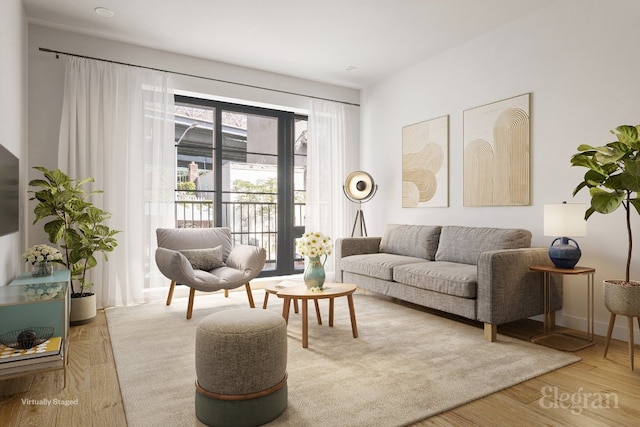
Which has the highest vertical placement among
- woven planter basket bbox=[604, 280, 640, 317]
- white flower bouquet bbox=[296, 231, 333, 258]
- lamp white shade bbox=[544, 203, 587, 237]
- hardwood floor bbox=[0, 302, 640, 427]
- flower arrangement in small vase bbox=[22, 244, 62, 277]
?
lamp white shade bbox=[544, 203, 587, 237]

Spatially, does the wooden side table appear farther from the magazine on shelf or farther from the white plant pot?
the white plant pot

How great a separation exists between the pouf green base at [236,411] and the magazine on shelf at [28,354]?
2.87ft

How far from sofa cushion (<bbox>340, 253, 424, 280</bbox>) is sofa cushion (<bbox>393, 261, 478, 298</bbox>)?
0.40 feet

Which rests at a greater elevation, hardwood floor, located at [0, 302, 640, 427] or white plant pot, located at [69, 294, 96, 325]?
white plant pot, located at [69, 294, 96, 325]

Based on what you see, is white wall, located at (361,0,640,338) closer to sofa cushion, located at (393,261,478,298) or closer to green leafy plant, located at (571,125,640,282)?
green leafy plant, located at (571,125,640,282)

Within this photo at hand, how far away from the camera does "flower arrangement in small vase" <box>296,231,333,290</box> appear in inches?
122

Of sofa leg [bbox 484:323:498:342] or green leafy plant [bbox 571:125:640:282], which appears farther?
sofa leg [bbox 484:323:498:342]

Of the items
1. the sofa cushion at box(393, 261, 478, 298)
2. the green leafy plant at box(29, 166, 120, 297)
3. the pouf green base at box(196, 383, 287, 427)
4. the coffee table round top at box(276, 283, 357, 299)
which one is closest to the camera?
the pouf green base at box(196, 383, 287, 427)

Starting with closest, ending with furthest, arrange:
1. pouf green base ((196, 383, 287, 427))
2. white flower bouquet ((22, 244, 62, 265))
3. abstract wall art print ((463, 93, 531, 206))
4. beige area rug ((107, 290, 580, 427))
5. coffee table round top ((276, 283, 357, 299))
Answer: pouf green base ((196, 383, 287, 427)), beige area rug ((107, 290, 580, 427)), coffee table round top ((276, 283, 357, 299)), white flower bouquet ((22, 244, 62, 265)), abstract wall art print ((463, 93, 531, 206))

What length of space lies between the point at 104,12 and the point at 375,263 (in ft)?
11.5

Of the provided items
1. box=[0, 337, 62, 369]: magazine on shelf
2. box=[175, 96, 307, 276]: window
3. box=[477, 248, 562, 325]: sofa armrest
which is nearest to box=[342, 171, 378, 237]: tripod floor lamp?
box=[175, 96, 307, 276]: window

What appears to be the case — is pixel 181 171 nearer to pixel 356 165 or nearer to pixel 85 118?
pixel 85 118

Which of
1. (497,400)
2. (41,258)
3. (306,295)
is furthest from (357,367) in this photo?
(41,258)

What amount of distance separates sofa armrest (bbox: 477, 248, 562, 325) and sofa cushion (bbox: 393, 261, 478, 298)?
0.10 meters
